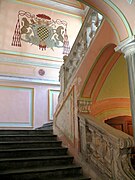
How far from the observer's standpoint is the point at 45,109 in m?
7.09

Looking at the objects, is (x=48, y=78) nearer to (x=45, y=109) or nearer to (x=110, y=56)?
(x=45, y=109)

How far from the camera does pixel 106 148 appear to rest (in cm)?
329

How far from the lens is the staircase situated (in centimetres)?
338

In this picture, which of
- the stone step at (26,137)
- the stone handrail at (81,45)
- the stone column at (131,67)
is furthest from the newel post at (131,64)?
the stone step at (26,137)

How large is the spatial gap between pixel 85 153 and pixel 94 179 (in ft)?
1.42

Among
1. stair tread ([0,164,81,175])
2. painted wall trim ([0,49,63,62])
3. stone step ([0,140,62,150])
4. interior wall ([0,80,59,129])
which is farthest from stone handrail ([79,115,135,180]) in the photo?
painted wall trim ([0,49,63,62])

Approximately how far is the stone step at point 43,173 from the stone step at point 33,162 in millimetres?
141

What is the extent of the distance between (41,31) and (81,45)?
3.77 metres

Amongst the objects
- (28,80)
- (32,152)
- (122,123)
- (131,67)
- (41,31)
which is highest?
(41,31)

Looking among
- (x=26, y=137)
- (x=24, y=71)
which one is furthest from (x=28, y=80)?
(x=26, y=137)

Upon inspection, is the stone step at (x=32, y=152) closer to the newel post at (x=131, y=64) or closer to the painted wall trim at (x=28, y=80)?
the newel post at (x=131, y=64)

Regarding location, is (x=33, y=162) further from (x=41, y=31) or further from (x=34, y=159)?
(x=41, y=31)

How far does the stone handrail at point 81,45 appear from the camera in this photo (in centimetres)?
388

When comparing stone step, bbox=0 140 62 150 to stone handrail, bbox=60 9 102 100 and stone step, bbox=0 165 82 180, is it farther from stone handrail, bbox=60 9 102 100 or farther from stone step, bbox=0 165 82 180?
stone handrail, bbox=60 9 102 100
